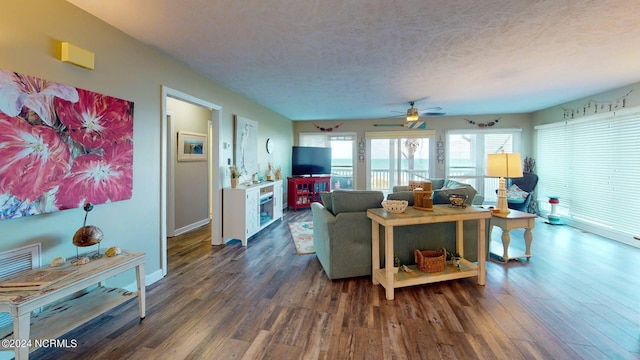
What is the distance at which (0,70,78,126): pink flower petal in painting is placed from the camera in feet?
5.19

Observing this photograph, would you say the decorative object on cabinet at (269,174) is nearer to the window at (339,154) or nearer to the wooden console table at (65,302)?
the window at (339,154)

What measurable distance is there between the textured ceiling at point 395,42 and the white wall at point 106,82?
0.15 meters

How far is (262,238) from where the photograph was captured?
14.2 feet

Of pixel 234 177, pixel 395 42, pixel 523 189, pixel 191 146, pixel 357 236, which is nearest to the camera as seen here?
pixel 395 42

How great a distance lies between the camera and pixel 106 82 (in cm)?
224

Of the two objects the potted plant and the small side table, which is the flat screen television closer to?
the potted plant

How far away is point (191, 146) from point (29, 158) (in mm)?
3192

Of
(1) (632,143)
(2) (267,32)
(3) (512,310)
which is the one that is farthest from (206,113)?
(1) (632,143)

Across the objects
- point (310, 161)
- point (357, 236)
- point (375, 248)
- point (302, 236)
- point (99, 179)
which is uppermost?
point (310, 161)

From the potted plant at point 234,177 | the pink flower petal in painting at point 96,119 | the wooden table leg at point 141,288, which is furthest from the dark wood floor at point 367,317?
the pink flower petal in painting at point 96,119

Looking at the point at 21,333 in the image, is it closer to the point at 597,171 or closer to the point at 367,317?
the point at 367,317

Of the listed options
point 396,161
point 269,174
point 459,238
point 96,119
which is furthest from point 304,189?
point 96,119

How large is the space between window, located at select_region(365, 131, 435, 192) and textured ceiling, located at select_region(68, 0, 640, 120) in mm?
2686

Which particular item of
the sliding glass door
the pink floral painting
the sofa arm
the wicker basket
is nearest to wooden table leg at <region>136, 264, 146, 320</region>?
the pink floral painting
